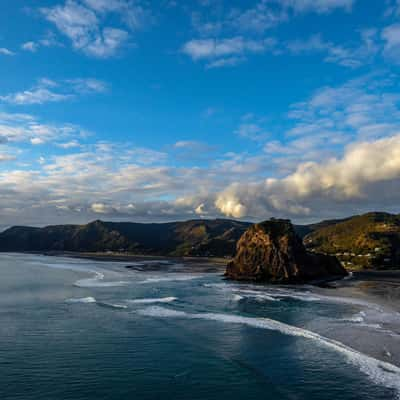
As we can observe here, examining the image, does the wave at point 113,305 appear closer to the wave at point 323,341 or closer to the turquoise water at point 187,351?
the turquoise water at point 187,351

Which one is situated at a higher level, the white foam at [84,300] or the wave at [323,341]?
the white foam at [84,300]

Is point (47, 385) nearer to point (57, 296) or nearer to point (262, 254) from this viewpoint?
point (57, 296)

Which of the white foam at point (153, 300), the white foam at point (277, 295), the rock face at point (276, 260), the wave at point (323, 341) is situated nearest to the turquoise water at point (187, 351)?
the wave at point (323, 341)

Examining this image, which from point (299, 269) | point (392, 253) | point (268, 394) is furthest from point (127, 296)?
point (392, 253)

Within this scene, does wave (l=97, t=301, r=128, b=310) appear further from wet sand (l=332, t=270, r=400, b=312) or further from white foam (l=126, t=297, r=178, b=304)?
wet sand (l=332, t=270, r=400, b=312)

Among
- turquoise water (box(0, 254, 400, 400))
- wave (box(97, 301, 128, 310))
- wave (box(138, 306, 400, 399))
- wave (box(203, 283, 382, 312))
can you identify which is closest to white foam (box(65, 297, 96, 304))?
turquoise water (box(0, 254, 400, 400))

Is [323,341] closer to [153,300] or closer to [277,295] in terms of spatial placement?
[153,300]
